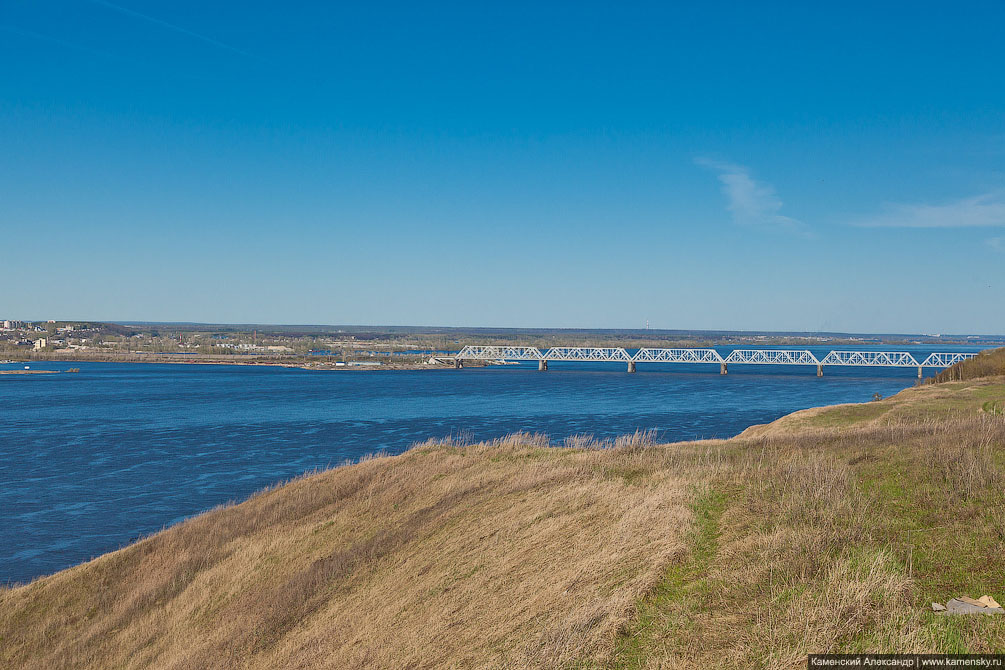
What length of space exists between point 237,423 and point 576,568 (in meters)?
61.1

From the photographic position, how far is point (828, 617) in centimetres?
748

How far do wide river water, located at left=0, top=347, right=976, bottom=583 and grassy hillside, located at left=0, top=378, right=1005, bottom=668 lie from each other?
9554mm

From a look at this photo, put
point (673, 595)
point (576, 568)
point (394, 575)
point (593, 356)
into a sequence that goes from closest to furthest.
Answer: point (673, 595), point (576, 568), point (394, 575), point (593, 356)

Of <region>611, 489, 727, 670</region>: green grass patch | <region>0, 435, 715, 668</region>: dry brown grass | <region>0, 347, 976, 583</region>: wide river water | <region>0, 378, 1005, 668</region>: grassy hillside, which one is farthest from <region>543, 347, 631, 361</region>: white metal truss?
<region>611, 489, 727, 670</region>: green grass patch

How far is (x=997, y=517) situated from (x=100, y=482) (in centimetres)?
4106

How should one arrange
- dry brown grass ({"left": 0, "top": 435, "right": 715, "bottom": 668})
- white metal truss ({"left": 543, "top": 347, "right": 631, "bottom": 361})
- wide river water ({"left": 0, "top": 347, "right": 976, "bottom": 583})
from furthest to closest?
1. white metal truss ({"left": 543, "top": 347, "right": 631, "bottom": 361})
2. wide river water ({"left": 0, "top": 347, "right": 976, "bottom": 583})
3. dry brown grass ({"left": 0, "top": 435, "right": 715, "bottom": 668})

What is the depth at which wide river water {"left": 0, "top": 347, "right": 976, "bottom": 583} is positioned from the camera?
32.1 m

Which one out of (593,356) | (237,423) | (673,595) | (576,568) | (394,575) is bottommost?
(237,423)

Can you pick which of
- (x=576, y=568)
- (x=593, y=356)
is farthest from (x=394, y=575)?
(x=593, y=356)

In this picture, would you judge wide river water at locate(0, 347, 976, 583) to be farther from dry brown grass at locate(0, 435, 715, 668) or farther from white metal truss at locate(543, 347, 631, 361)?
white metal truss at locate(543, 347, 631, 361)

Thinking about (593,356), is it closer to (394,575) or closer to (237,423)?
(237,423)

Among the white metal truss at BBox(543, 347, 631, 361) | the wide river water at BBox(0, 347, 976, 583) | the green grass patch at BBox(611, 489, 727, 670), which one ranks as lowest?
the wide river water at BBox(0, 347, 976, 583)

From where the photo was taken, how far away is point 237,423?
66312 mm

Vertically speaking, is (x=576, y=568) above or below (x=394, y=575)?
above
